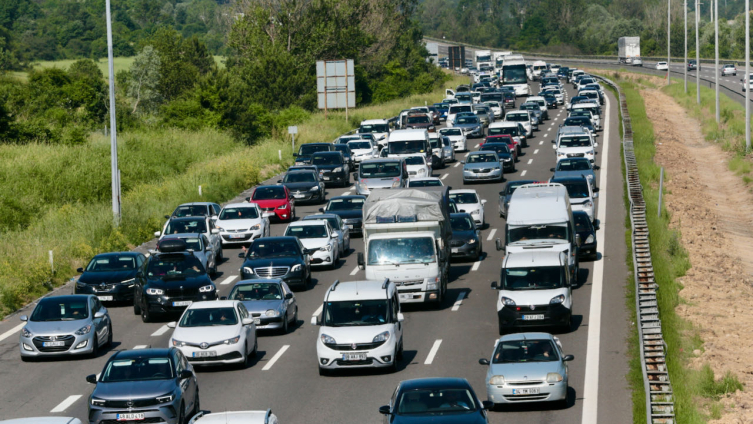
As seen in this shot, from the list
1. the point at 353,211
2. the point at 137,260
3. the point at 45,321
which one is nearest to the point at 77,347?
the point at 45,321

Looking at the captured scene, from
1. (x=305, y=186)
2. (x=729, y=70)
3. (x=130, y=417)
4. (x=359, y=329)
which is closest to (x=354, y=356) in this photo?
(x=359, y=329)

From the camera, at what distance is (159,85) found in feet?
380

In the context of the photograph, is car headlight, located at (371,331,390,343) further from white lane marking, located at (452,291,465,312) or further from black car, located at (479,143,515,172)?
black car, located at (479,143,515,172)

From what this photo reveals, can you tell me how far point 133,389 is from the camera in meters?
17.4

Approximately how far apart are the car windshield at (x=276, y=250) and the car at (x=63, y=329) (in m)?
7.50

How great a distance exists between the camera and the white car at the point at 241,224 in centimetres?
3862

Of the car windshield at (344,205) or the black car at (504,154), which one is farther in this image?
the black car at (504,154)

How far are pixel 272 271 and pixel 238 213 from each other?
27.6ft

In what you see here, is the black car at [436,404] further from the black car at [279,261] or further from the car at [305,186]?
the car at [305,186]

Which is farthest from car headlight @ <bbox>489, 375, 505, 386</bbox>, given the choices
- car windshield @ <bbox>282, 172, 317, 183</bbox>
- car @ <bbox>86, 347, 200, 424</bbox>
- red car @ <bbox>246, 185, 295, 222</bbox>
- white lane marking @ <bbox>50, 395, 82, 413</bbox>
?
car windshield @ <bbox>282, 172, 317, 183</bbox>

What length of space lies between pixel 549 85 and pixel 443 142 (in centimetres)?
3940

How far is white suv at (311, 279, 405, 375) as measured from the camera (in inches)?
869

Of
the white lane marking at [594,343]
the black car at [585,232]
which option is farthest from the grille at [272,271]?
the black car at [585,232]

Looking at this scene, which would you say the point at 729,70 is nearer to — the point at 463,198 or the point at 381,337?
the point at 463,198
